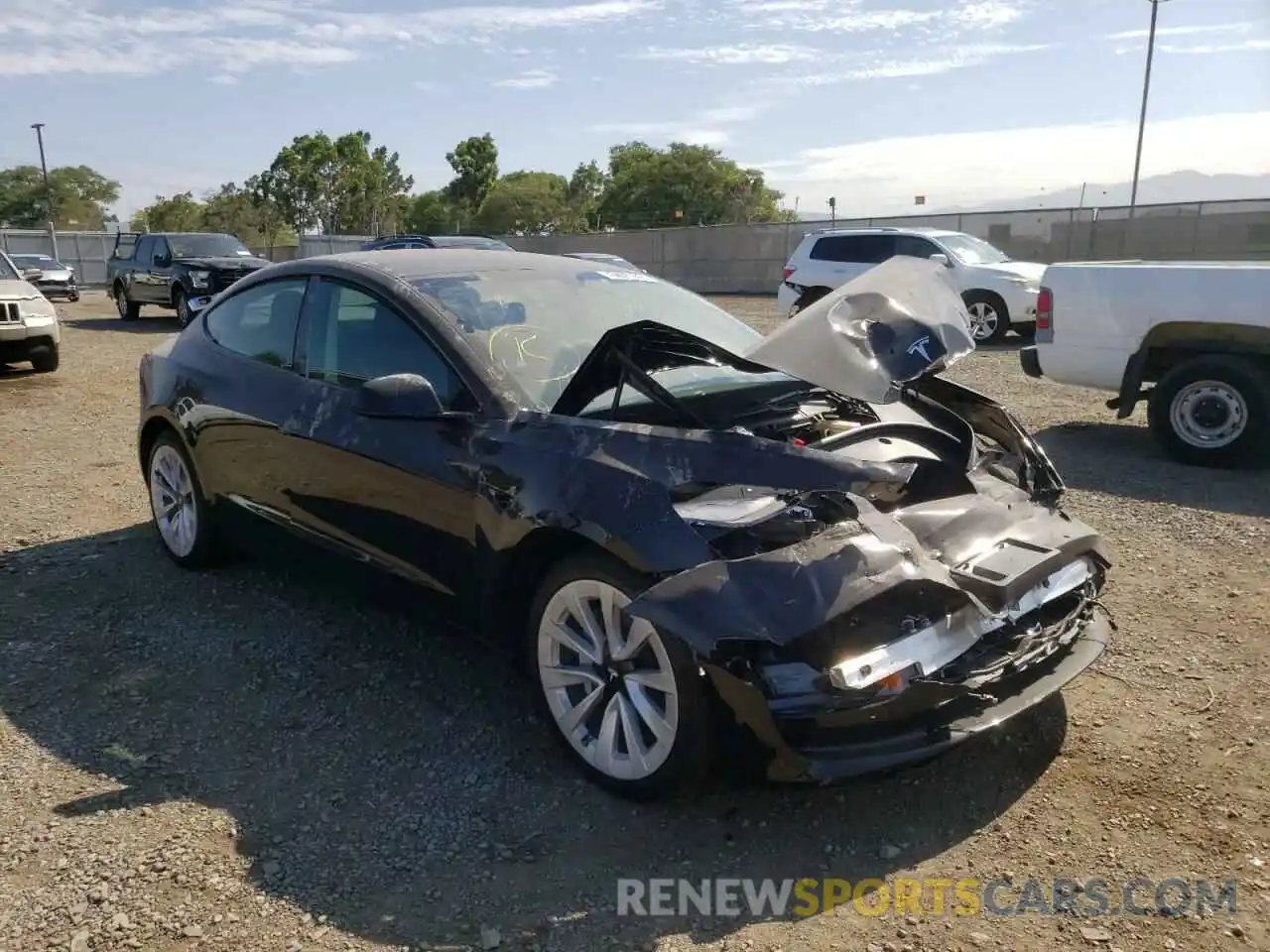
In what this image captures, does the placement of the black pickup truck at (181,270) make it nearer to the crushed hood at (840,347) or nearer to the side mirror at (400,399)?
the side mirror at (400,399)

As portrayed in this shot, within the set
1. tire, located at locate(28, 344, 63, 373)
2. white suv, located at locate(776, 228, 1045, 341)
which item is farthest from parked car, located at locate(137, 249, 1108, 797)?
white suv, located at locate(776, 228, 1045, 341)

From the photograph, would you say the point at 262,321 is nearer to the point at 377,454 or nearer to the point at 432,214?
the point at 377,454

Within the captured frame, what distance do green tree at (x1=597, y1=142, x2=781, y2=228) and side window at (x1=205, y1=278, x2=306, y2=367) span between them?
205ft

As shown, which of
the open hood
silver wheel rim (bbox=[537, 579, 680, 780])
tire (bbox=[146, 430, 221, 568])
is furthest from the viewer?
tire (bbox=[146, 430, 221, 568])

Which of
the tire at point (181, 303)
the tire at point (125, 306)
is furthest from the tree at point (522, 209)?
the tire at point (181, 303)

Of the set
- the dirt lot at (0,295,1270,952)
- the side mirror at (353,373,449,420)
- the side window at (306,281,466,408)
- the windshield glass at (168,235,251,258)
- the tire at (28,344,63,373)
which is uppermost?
the windshield glass at (168,235,251,258)

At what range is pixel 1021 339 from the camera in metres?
16.1

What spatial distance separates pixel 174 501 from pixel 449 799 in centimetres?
293

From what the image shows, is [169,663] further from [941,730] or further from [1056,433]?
[1056,433]

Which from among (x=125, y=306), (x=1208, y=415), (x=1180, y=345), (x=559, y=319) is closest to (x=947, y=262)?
(x=1180, y=345)

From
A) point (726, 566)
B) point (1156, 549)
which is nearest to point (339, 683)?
point (726, 566)

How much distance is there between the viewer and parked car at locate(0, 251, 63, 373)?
1192 centimetres

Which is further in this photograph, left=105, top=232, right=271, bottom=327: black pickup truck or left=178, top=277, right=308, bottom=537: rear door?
left=105, top=232, right=271, bottom=327: black pickup truck

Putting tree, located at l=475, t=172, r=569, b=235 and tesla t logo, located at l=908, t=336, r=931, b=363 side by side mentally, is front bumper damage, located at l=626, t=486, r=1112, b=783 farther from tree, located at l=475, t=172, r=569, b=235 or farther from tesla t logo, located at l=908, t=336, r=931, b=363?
tree, located at l=475, t=172, r=569, b=235
